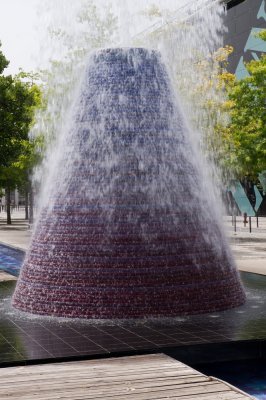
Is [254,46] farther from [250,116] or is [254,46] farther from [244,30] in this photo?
[250,116]

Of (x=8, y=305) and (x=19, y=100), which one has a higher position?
(x=19, y=100)

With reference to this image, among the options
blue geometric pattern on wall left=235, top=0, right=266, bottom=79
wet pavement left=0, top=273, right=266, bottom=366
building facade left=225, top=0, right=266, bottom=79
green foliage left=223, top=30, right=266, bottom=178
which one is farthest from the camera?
building facade left=225, top=0, right=266, bottom=79

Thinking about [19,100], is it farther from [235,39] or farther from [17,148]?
[235,39]

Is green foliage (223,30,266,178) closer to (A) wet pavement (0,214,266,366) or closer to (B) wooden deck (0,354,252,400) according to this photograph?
(A) wet pavement (0,214,266,366)

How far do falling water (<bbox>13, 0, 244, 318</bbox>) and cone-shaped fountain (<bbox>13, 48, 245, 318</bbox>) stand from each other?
0.05 ft

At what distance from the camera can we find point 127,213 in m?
9.68

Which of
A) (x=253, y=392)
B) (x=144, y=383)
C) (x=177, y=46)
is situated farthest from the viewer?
(x=177, y=46)

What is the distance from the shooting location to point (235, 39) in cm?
5391

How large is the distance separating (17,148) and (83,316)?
69.2 feet

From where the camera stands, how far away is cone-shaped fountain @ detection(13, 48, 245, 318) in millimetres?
9461

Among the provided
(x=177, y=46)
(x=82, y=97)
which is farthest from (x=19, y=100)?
(x=82, y=97)

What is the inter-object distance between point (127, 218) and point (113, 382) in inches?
149

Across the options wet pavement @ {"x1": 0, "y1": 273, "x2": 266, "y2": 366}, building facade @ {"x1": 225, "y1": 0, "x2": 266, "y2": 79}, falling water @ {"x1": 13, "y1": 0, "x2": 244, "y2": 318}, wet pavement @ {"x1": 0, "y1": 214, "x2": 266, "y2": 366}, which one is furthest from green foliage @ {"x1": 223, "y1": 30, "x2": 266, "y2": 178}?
building facade @ {"x1": 225, "y1": 0, "x2": 266, "y2": 79}

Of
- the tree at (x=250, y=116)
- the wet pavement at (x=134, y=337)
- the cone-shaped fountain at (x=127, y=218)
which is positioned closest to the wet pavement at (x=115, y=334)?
the wet pavement at (x=134, y=337)
